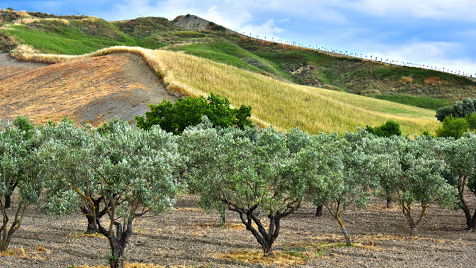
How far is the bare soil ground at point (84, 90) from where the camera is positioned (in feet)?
258

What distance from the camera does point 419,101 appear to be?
17538cm

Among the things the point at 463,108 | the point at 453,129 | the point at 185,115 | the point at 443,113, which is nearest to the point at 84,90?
the point at 185,115

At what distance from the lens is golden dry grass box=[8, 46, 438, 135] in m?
86.3

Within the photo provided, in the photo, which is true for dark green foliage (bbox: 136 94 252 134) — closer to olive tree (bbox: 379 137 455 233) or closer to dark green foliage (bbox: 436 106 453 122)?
olive tree (bbox: 379 137 455 233)

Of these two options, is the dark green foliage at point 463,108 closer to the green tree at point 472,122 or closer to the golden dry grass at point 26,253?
the green tree at point 472,122

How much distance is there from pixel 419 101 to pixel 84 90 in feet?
402

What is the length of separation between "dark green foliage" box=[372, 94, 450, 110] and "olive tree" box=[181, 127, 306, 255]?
6145 inches

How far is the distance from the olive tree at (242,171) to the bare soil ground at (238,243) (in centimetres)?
318

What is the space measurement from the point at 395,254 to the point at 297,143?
15.2 metres

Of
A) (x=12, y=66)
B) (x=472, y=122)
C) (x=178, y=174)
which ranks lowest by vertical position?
(x=178, y=174)

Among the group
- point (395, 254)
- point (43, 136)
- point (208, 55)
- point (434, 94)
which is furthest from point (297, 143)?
point (434, 94)

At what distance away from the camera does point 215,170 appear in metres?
24.0

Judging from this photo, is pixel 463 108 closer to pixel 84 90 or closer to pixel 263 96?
pixel 263 96

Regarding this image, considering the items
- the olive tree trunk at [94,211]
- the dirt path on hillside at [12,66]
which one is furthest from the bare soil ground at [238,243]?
the dirt path on hillside at [12,66]
